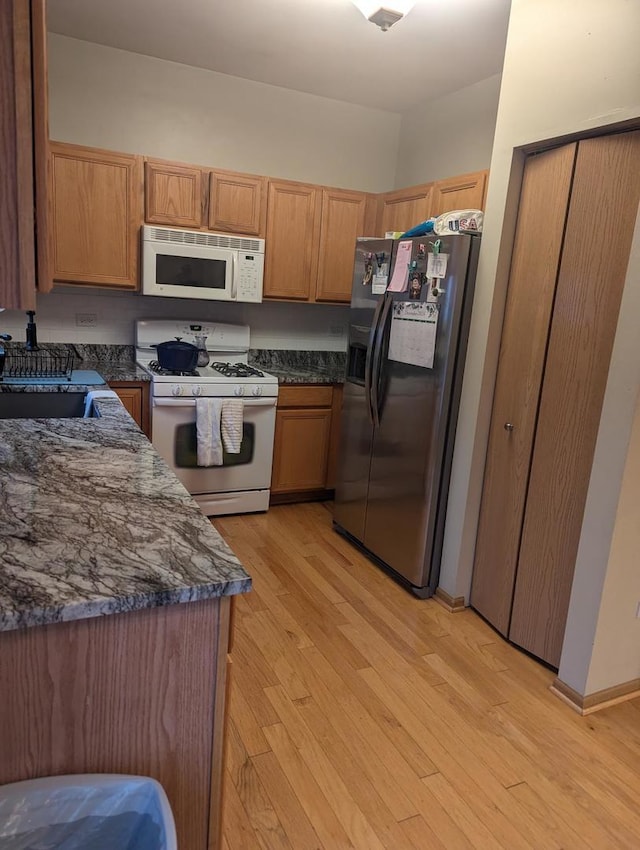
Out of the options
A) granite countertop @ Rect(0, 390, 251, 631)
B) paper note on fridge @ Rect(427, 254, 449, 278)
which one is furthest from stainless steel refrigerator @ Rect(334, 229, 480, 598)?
granite countertop @ Rect(0, 390, 251, 631)

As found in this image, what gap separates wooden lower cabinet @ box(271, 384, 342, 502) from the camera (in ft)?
12.4

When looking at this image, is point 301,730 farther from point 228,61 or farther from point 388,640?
point 228,61

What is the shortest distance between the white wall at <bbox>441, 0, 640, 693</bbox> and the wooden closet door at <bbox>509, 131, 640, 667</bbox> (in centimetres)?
11

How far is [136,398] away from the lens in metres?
3.40

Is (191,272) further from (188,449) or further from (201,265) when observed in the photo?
(188,449)

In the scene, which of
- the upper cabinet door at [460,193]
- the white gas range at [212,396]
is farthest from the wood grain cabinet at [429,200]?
the white gas range at [212,396]

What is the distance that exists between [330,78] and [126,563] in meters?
3.50

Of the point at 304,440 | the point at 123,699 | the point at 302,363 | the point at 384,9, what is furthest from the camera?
the point at 302,363

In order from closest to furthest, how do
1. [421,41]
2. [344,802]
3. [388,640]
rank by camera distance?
[344,802] < [388,640] < [421,41]

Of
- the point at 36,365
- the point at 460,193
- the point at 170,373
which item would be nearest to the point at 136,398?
the point at 170,373

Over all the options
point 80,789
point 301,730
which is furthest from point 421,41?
point 80,789

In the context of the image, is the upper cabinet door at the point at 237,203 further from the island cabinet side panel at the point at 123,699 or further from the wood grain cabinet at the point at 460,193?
the island cabinet side panel at the point at 123,699

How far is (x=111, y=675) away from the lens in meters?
1.07

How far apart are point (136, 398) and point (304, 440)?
3.59 ft
